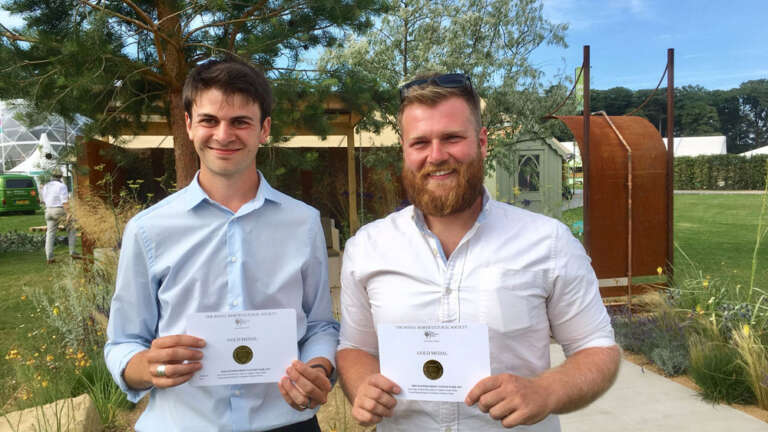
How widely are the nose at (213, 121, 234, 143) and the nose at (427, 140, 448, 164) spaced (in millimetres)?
610

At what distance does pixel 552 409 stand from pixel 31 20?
6.08 metres

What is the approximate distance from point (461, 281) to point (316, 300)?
51 centimetres

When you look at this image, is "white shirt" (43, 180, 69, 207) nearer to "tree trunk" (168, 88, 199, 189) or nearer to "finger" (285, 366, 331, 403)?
"tree trunk" (168, 88, 199, 189)

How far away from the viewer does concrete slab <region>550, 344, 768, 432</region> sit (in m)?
3.27

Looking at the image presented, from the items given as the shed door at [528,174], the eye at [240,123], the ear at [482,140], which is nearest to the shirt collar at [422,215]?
the ear at [482,140]

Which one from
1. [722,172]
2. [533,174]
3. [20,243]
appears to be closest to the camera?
[20,243]

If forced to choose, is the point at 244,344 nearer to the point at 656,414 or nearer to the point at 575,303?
the point at 575,303

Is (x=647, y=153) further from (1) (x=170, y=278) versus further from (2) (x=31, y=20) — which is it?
(2) (x=31, y=20)

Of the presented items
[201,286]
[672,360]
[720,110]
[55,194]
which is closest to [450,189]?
[201,286]

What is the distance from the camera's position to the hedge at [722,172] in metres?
33.5

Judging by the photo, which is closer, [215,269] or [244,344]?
[244,344]

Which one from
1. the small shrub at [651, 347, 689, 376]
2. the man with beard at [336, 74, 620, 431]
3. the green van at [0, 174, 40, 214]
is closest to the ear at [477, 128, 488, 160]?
the man with beard at [336, 74, 620, 431]

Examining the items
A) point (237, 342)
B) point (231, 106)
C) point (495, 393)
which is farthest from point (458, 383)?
point (231, 106)

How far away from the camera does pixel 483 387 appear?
4.32 feet
